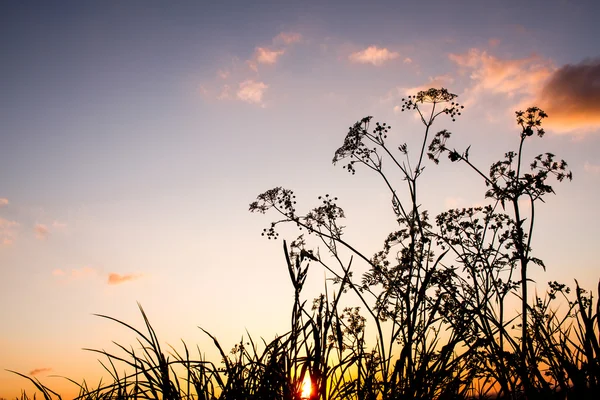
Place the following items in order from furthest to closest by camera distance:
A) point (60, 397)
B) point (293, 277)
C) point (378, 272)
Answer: point (378, 272) < point (60, 397) < point (293, 277)

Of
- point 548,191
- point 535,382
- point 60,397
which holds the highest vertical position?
point 548,191

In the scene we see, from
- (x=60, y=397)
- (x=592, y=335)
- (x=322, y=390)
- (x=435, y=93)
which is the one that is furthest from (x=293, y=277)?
(x=435, y=93)

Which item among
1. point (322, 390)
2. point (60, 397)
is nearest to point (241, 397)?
point (322, 390)

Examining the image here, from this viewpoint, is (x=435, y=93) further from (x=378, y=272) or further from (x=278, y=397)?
(x=278, y=397)

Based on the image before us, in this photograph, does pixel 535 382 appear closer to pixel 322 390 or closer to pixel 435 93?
pixel 322 390

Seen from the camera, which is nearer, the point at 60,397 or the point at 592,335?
the point at 592,335

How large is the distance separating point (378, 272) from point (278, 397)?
8076 mm

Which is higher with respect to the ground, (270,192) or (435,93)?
(435,93)

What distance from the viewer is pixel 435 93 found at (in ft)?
34.3

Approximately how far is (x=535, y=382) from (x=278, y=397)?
1473 millimetres

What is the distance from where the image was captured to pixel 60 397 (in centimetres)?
288

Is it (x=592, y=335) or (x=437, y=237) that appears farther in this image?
(x=437, y=237)

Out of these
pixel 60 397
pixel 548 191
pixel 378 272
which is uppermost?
pixel 548 191

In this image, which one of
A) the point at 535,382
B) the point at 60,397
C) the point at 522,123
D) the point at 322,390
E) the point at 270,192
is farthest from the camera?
the point at 270,192
